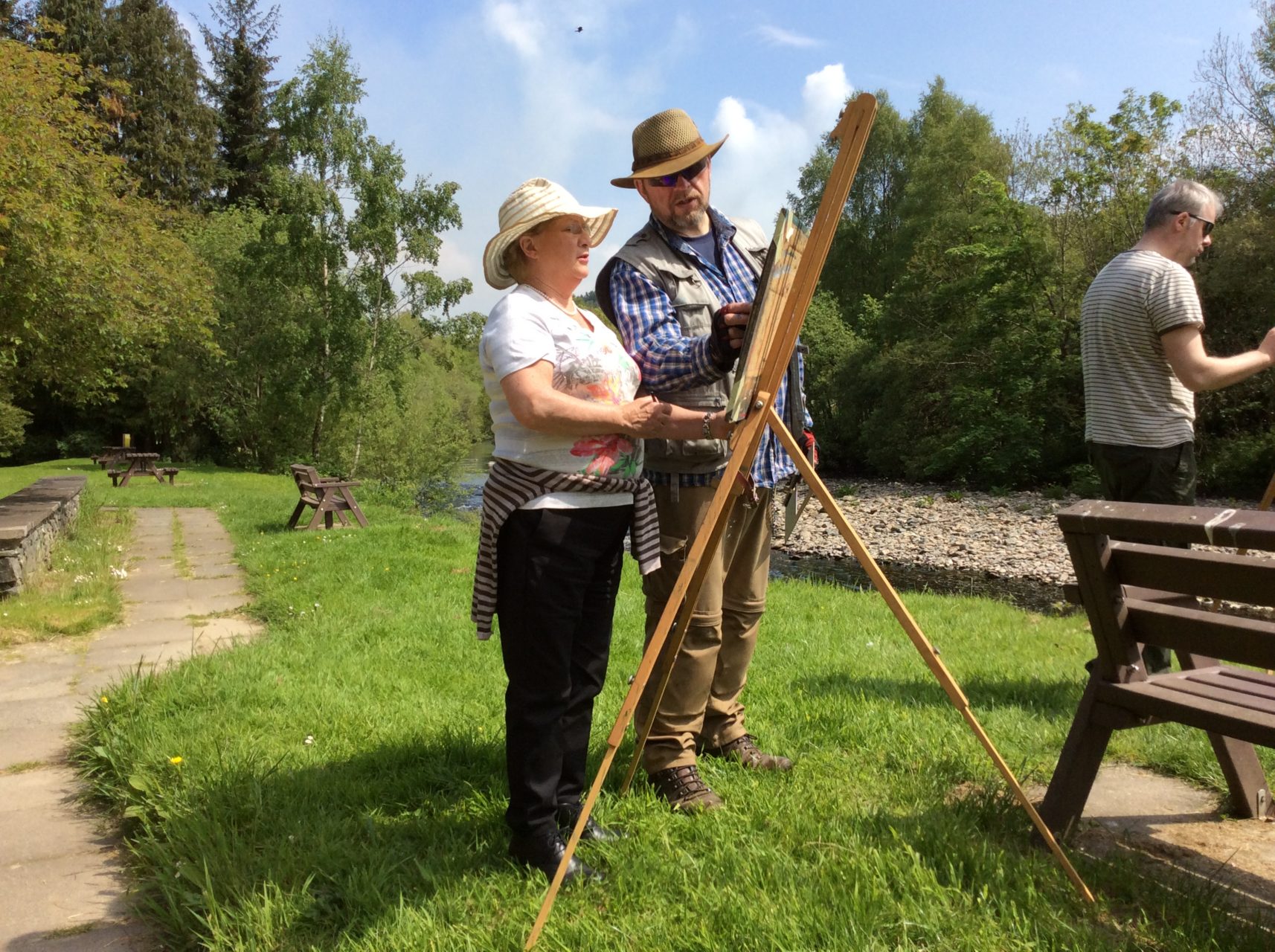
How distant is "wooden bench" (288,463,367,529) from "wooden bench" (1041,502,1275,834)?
397 inches

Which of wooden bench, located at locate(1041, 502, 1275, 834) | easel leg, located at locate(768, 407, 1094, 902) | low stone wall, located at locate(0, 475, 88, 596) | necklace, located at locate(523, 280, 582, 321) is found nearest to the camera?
wooden bench, located at locate(1041, 502, 1275, 834)

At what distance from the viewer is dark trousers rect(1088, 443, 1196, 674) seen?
3.55 metres

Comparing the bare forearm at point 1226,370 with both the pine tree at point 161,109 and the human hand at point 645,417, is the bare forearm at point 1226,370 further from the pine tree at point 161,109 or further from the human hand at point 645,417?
the pine tree at point 161,109

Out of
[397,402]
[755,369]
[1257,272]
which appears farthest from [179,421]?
[755,369]

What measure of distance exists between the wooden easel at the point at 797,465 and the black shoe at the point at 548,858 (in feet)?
0.87

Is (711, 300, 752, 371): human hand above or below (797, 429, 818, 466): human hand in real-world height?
above

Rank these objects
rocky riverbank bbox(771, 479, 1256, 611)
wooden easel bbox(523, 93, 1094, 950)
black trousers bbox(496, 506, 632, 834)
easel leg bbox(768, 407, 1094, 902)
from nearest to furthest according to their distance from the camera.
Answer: wooden easel bbox(523, 93, 1094, 950), easel leg bbox(768, 407, 1094, 902), black trousers bbox(496, 506, 632, 834), rocky riverbank bbox(771, 479, 1256, 611)

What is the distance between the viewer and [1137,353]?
11.6ft

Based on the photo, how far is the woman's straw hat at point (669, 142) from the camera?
2947mm

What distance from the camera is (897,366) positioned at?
98.8 ft

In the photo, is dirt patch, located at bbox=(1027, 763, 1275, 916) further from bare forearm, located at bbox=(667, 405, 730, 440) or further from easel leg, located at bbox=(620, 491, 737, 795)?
bare forearm, located at bbox=(667, 405, 730, 440)

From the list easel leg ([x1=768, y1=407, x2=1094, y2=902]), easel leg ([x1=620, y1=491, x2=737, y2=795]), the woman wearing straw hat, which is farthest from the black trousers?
easel leg ([x1=768, y1=407, x2=1094, y2=902])

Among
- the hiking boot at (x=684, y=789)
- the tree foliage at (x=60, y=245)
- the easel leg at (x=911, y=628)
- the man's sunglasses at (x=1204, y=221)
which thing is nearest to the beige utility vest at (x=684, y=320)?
the easel leg at (x=911, y=628)

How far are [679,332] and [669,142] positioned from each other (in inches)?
24.3
